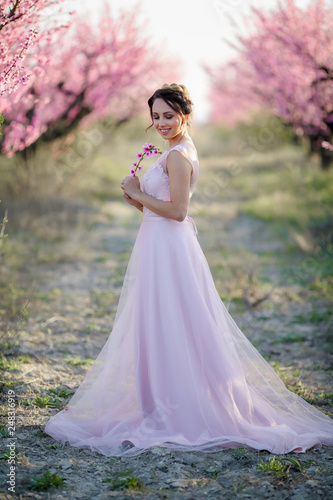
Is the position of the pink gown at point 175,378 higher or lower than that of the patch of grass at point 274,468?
higher

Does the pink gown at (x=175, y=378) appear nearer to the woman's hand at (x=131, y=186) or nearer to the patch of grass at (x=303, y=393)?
the woman's hand at (x=131, y=186)

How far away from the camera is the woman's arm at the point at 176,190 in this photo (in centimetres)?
284

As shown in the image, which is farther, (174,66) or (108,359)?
(174,66)

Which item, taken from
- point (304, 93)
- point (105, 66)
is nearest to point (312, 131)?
point (304, 93)

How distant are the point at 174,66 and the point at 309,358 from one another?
12.1 m

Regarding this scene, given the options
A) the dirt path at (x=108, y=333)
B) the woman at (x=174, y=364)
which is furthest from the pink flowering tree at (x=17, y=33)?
the dirt path at (x=108, y=333)

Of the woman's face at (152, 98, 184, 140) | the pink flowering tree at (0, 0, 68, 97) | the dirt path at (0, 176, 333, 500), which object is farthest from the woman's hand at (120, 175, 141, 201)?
the dirt path at (0, 176, 333, 500)

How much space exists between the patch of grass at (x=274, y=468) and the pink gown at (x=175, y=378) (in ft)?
0.56

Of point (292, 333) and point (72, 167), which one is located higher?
point (72, 167)

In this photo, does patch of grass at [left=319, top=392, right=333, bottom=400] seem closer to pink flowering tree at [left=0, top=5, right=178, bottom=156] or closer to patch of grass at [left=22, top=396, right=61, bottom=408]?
patch of grass at [left=22, top=396, right=61, bottom=408]

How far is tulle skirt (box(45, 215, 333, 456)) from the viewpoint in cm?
285

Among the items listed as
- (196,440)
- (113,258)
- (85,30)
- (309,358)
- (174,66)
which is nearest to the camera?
(196,440)

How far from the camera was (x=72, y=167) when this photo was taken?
416 inches

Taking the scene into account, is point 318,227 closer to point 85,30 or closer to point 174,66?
point 85,30
